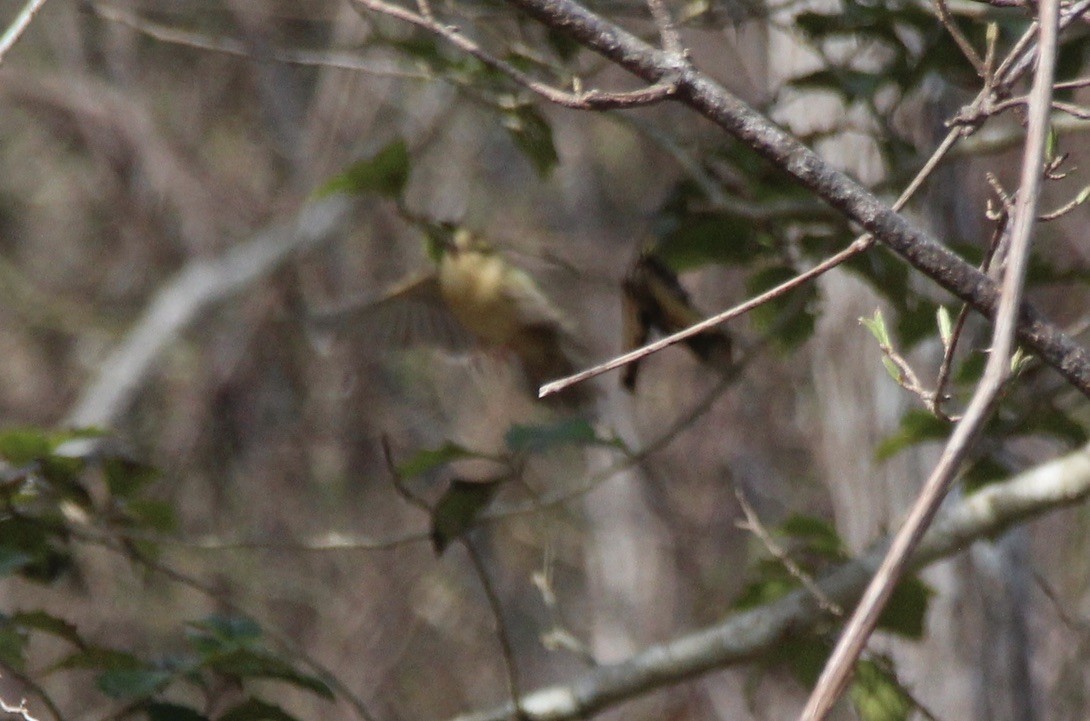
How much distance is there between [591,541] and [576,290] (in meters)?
1.27

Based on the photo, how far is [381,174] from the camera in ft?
5.23

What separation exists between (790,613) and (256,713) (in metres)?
0.76

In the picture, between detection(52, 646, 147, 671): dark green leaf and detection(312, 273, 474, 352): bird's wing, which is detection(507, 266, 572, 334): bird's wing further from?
detection(52, 646, 147, 671): dark green leaf

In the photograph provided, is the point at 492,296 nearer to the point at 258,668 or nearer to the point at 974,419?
the point at 258,668

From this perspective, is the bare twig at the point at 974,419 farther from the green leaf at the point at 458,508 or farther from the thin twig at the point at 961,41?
the green leaf at the point at 458,508

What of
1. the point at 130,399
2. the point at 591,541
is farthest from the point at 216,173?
the point at 591,541

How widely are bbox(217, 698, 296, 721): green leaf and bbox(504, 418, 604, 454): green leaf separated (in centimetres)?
48

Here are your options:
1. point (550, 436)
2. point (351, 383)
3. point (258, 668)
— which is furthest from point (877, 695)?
point (351, 383)

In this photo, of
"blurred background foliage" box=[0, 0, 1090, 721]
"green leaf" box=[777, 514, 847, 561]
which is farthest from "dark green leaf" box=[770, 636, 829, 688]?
"blurred background foliage" box=[0, 0, 1090, 721]

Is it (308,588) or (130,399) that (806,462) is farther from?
(130,399)

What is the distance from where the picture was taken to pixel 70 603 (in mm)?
5562

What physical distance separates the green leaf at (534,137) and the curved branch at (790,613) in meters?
0.69

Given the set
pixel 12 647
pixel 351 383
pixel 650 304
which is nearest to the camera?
pixel 12 647

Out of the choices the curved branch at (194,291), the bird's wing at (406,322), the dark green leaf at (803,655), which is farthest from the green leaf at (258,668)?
the curved branch at (194,291)
